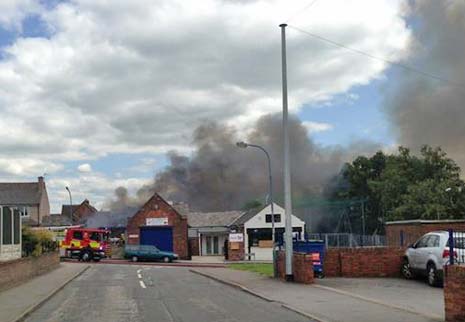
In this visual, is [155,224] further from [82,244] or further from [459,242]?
[459,242]

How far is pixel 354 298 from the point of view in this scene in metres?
16.2

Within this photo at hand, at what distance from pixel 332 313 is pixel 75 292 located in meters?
10.9

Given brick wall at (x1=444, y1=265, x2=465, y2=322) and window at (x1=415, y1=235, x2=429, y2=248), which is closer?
brick wall at (x1=444, y1=265, x2=465, y2=322)

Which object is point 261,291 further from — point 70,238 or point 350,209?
point 350,209

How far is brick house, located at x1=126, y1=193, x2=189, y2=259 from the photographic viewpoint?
212ft

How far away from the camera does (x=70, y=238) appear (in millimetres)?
52469

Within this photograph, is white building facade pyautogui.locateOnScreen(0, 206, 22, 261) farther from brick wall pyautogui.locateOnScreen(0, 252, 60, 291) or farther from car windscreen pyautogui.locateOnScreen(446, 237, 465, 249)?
car windscreen pyautogui.locateOnScreen(446, 237, 465, 249)

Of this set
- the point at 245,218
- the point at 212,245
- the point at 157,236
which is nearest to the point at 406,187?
the point at 245,218

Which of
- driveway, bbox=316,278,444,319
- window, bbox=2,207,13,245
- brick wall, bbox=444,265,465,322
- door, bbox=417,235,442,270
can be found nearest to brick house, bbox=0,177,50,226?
window, bbox=2,207,13,245

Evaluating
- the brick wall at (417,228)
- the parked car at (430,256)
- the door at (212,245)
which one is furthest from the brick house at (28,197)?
the parked car at (430,256)

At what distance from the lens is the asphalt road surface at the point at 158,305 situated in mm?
13523

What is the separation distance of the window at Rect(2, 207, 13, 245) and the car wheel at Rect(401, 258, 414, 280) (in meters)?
14.1

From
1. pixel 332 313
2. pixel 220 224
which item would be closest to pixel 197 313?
pixel 332 313

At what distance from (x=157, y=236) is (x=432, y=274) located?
4717 centimetres
